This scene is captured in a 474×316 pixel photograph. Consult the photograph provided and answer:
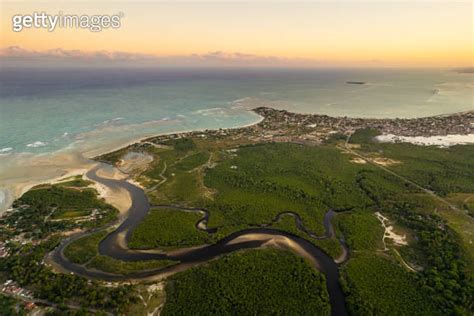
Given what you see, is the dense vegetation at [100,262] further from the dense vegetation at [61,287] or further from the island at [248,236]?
the dense vegetation at [61,287]

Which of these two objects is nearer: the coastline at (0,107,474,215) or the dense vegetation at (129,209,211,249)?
the dense vegetation at (129,209,211,249)

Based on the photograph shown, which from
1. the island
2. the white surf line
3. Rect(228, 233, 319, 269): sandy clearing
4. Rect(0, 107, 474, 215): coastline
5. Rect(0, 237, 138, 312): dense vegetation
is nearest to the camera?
Rect(0, 237, 138, 312): dense vegetation

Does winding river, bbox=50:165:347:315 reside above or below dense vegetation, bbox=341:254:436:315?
above

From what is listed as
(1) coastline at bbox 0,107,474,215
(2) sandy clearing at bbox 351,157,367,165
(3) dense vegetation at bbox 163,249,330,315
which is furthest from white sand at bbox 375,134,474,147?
(3) dense vegetation at bbox 163,249,330,315

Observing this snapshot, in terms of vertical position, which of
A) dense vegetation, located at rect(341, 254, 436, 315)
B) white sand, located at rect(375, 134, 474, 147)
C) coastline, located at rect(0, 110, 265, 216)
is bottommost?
dense vegetation, located at rect(341, 254, 436, 315)

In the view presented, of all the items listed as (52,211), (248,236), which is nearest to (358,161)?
(248,236)

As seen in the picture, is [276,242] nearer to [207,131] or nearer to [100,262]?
[100,262]

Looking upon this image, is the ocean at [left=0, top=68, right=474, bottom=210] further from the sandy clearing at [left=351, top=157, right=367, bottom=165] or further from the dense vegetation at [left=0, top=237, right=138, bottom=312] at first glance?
the sandy clearing at [left=351, top=157, right=367, bottom=165]

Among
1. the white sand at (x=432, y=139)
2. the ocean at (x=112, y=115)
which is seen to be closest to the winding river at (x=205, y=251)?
the ocean at (x=112, y=115)
